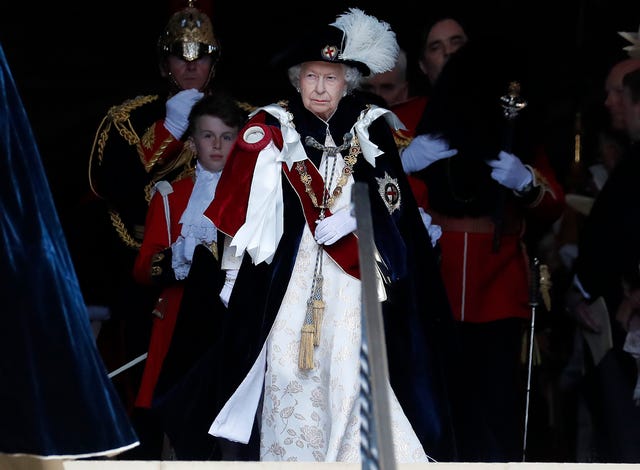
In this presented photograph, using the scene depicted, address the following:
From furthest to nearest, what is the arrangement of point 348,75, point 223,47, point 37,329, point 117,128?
point 223,47
point 117,128
point 348,75
point 37,329

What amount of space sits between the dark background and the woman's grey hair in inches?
128

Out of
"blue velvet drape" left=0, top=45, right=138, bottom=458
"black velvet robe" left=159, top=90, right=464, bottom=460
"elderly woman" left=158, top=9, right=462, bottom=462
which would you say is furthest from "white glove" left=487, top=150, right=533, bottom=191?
"blue velvet drape" left=0, top=45, right=138, bottom=458

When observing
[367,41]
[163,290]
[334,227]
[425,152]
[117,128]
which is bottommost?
[163,290]

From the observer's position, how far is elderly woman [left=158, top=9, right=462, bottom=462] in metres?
6.61

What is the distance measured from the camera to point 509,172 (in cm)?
777

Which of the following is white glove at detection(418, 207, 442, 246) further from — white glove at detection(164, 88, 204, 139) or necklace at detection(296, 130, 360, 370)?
white glove at detection(164, 88, 204, 139)

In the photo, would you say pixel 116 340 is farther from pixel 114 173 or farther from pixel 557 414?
pixel 557 414

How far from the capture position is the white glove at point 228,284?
689cm

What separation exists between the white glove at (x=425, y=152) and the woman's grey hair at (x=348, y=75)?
36.7 inches

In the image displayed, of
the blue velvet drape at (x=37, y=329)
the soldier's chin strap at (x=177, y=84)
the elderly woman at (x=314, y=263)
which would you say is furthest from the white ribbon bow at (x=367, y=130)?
the blue velvet drape at (x=37, y=329)

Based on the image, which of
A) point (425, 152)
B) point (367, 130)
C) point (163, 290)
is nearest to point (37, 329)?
point (367, 130)

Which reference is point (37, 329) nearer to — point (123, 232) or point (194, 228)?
point (194, 228)

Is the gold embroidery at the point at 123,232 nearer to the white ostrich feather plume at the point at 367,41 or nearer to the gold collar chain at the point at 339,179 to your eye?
the gold collar chain at the point at 339,179

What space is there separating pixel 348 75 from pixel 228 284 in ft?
3.02
